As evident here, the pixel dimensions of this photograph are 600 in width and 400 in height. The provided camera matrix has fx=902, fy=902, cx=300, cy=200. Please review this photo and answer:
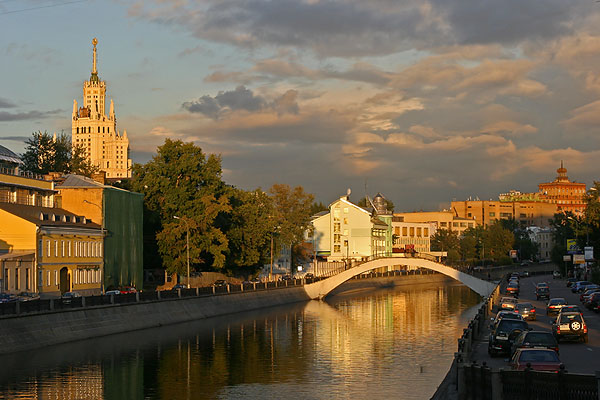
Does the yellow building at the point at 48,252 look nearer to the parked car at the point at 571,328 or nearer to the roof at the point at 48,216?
the roof at the point at 48,216

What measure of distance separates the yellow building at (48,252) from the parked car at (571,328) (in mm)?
46605

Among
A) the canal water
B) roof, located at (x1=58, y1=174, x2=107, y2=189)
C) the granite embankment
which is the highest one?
roof, located at (x1=58, y1=174, x2=107, y2=189)

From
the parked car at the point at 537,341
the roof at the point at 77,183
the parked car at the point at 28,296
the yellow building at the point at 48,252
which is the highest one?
the roof at the point at 77,183

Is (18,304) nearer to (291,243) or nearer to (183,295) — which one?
(183,295)

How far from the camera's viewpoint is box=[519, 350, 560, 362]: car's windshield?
33.8 meters

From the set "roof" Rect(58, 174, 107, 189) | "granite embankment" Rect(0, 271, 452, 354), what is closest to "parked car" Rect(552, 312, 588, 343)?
"granite embankment" Rect(0, 271, 452, 354)

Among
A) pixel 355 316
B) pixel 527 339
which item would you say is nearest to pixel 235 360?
pixel 527 339

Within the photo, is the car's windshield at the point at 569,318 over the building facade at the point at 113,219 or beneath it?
beneath

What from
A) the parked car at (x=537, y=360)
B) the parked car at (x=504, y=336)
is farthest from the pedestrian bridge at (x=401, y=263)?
the parked car at (x=537, y=360)

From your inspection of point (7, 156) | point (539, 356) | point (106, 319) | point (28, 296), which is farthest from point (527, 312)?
point (7, 156)

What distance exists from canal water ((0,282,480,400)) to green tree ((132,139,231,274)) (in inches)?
594

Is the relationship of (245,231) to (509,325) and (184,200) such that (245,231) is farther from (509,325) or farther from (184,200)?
(509,325)

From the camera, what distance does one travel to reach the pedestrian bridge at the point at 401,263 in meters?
128

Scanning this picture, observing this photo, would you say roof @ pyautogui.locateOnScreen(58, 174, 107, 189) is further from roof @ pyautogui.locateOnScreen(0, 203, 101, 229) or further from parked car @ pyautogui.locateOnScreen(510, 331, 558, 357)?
parked car @ pyautogui.locateOnScreen(510, 331, 558, 357)
